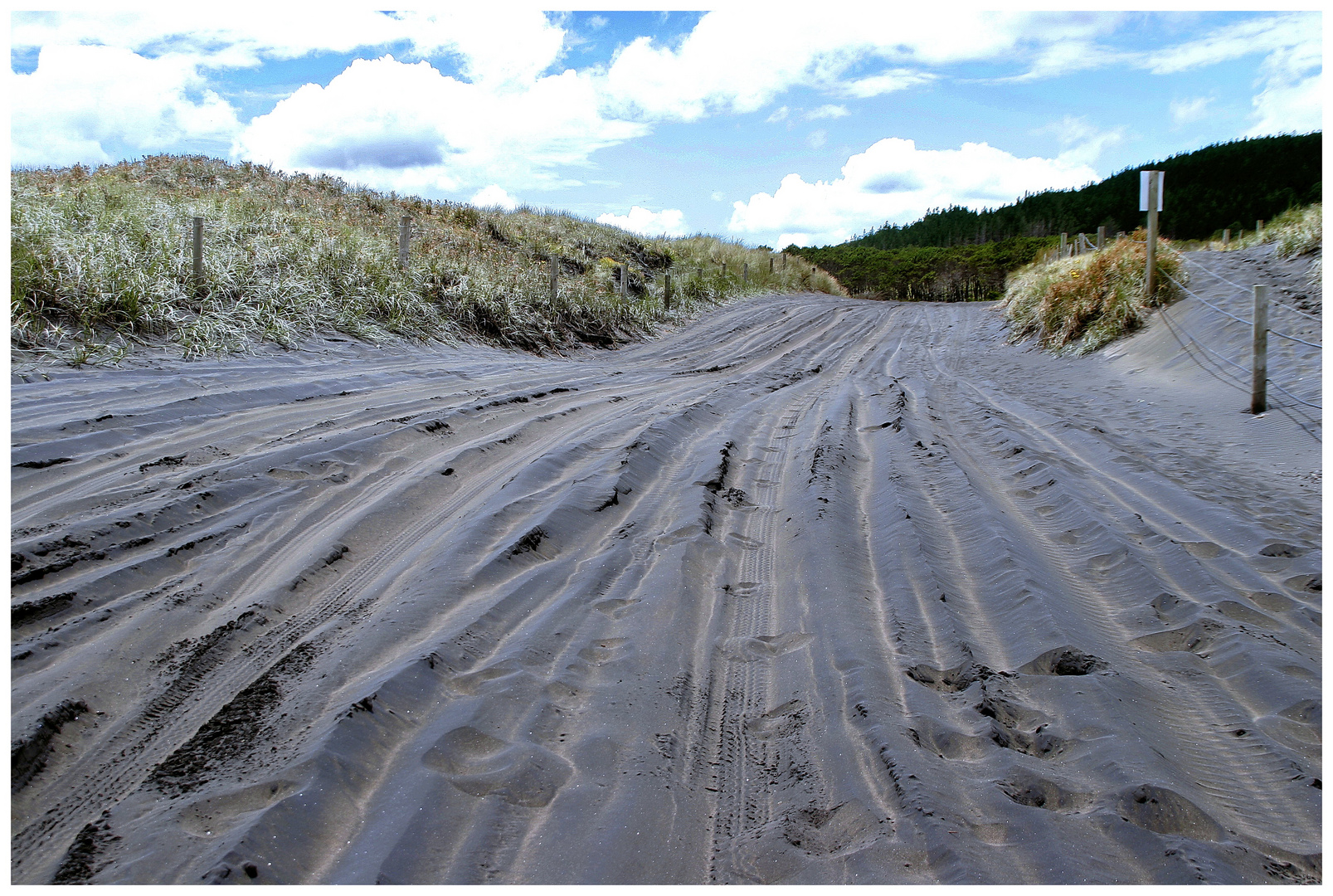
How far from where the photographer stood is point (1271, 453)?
5148 millimetres

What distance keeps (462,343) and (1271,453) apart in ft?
30.3

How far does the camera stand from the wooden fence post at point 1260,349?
238 inches

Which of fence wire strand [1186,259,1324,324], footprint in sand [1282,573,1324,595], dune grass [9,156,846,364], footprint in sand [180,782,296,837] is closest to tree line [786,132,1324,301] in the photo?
fence wire strand [1186,259,1324,324]

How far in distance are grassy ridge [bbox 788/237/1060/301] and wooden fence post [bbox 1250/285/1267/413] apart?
39.2 m

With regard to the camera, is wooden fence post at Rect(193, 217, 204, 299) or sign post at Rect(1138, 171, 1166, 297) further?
sign post at Rect(1138, 171, 1166, 297)

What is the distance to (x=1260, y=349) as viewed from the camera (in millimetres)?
6078

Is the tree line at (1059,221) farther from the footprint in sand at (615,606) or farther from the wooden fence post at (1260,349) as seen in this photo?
the footprint in sand at (615,606)

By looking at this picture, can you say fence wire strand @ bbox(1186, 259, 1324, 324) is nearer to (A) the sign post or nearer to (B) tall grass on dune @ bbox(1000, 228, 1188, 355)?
(B) tall grass on dune @ bbox(1000, 228, 1188, 355)

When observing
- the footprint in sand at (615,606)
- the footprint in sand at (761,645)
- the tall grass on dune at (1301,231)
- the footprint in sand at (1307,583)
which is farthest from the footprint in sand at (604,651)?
the tall grass on dune at (1301,231)

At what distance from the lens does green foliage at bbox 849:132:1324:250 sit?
189 feet

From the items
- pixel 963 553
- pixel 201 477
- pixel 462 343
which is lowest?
pixel 963 553

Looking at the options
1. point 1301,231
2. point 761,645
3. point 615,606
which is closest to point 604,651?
point 615,606

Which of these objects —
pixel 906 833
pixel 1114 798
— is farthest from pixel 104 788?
pixel 1114 798
